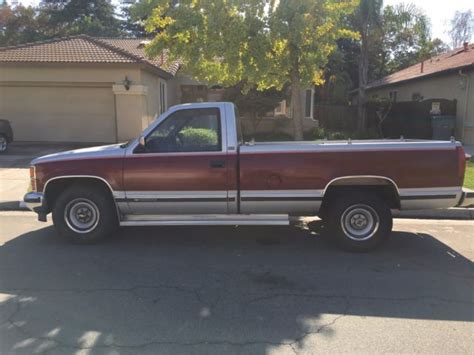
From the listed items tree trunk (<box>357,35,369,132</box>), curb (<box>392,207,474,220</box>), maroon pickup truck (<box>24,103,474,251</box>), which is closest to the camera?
maroon pickup truck (<box>24,103,474,251</box>)

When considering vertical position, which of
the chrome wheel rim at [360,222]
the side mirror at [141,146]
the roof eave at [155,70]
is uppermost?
the roof eave at [155,70]

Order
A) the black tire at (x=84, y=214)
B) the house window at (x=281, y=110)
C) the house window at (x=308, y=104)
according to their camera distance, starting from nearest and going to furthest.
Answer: the black tire at (x=84, y=214), the house window at (x=308, y=104), the house window at (x=281, y=110)

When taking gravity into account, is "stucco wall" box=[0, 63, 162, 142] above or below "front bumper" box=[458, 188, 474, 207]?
above

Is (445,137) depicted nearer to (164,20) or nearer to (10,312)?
(164,20)

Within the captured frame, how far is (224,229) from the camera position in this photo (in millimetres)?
6824

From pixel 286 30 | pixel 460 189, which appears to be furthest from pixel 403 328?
pixel 286 30

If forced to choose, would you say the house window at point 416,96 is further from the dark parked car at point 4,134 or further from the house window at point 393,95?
the dark parked car at point 4,134

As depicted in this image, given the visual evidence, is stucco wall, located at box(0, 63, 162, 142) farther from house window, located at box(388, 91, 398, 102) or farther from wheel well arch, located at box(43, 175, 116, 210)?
house window, located at box(388, 91, 398, 102)

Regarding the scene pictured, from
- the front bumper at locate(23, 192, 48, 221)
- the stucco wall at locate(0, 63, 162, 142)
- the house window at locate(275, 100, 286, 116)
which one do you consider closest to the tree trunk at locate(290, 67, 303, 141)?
the front bumper at locate(23, 192, 48, 221)

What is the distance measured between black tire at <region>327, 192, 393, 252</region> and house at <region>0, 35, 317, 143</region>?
12523mm

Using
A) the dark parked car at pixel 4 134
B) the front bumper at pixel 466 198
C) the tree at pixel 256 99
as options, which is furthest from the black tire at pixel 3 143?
the front bumper at pixel 466 198

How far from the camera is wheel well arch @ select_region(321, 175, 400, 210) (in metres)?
5.60

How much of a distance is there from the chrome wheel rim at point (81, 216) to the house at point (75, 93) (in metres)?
12.0

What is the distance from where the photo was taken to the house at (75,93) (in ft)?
56.7
